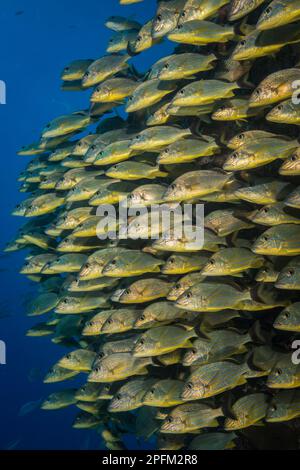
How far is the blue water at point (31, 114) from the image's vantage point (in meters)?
20.5

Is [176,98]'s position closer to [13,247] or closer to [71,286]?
[71,286]

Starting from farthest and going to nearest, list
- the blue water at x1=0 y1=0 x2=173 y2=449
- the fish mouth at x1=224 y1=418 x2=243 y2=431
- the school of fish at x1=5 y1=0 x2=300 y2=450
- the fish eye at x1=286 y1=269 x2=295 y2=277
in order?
the blue water at x1=0 y1=0 x2=173 y2=449 < the fish mouth at x1=224 y1=418 x2=243 y2=431 < the school of fish at x1=5 y1=0 x2=300 y2=450 < the fish eye at x1=286 y1=269 x2=295 y2=277

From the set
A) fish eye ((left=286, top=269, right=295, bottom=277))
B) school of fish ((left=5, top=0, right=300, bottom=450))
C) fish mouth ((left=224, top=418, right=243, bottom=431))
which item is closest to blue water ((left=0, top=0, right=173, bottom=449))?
school of fish ((left=5, top=0, right=300, bottom=450))

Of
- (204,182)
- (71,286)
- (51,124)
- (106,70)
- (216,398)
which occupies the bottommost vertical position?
(216,398)

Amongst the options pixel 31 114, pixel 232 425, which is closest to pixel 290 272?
pixel 232 425

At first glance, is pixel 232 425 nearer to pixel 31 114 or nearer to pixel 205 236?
pixel 205 236

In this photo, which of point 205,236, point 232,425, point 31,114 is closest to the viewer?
point 232,425

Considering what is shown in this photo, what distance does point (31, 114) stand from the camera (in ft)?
240

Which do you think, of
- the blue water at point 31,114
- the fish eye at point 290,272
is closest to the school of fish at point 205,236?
the fish eye at point 290,272

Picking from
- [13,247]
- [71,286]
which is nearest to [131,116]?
[71,286]

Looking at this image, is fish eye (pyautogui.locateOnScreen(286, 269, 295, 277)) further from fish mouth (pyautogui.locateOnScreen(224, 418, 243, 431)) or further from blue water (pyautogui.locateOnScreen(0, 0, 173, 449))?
blue water (pyautogui.locateOnScreen(0, 0, 173, 449))

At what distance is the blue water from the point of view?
20.5 m

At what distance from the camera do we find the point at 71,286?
4887 millimetres
